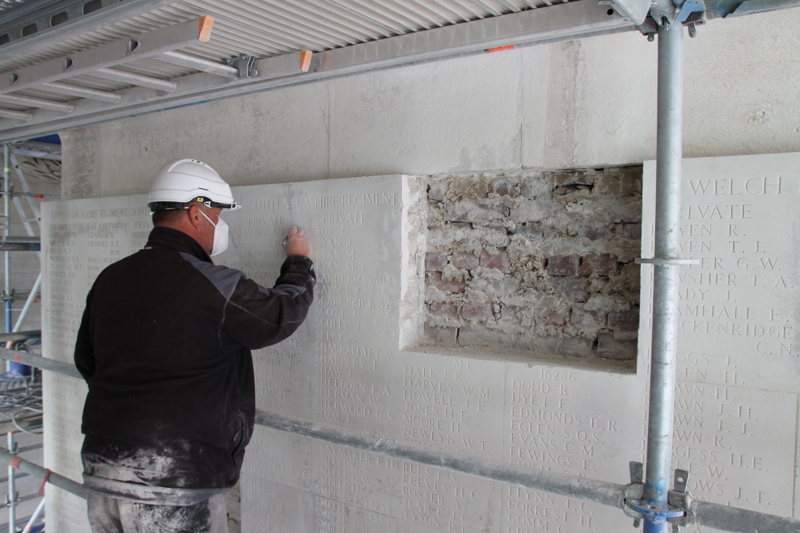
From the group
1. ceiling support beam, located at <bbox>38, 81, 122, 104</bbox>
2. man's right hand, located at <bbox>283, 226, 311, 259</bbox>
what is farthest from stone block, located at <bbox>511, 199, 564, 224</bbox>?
ceiling support beam, located at <bbox>38, 81, 122, 104</bbox>

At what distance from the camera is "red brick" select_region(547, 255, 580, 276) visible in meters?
2.20

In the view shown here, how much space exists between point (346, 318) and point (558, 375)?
37.9 inches

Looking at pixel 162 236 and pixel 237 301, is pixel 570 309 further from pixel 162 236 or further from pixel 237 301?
pixel 162 236

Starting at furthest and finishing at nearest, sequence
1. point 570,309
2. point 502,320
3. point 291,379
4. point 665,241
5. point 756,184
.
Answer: point 291,379 < point 502,320 < point 570,309 < point 756,184 < point 665,241

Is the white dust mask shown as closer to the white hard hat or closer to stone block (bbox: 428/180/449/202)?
the white hard hat

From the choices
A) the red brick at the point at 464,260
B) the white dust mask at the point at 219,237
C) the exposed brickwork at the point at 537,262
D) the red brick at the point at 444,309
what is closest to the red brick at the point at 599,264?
the exposed brickwork at the point at 537,262

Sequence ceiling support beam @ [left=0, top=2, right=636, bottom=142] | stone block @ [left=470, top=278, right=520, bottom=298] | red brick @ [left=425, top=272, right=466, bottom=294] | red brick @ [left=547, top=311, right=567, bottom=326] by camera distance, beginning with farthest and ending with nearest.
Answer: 1. red brick @ [left=425, top=272, right=466, bottom=294]
2. stone block @ [left=470, top=278, right=520, bottom=298]
3. red brick @ [left=547, top=311, right=567, bottom=326]
4. ceiling support beam @ [left=0, top=2, right=636, bottom=142]

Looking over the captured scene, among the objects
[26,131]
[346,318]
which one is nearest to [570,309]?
[346,318]

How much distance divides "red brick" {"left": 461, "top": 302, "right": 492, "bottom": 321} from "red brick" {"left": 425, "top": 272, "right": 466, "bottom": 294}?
78mm

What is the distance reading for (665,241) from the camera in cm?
147

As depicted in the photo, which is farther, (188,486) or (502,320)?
(502,320)

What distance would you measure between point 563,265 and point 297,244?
118 cm

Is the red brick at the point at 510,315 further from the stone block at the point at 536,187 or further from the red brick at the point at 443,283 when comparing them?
the stone block at the point at 536,187

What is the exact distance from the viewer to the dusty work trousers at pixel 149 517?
1853 mm
